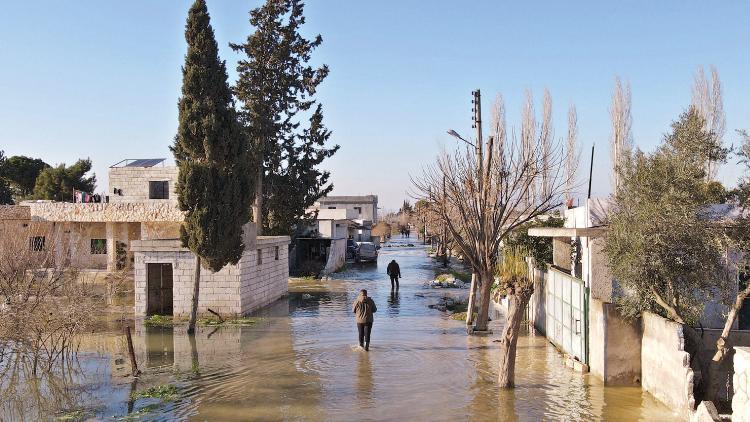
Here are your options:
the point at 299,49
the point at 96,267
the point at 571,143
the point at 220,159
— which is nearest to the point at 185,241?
the point at 220,159

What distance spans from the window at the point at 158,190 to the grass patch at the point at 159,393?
28.2 metres

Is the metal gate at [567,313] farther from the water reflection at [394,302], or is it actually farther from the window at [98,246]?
the window at [98,246]

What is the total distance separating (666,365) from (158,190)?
33803 millimetres

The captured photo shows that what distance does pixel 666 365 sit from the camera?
35.0 feet

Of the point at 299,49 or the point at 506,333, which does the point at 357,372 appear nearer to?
the point at 506,333

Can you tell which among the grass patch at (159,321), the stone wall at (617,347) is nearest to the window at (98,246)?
the grass patch at (159,321)

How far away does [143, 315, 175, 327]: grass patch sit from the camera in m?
19.8

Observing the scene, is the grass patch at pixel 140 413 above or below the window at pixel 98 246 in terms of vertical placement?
below

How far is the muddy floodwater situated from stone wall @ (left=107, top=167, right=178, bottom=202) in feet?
68.1

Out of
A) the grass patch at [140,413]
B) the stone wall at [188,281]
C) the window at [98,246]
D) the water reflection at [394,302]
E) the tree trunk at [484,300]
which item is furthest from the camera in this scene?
the window at [98,246]

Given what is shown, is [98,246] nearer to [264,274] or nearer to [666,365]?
[264,274]

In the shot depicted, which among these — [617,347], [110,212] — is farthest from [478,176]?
[110,212]

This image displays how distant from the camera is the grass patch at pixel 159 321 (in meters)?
19.8

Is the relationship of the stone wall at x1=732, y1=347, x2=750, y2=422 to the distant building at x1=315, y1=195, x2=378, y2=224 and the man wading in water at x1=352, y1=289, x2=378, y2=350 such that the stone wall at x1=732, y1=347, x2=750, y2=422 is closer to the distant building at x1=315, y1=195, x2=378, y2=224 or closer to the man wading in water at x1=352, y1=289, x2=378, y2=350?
the man wading in water at x1=352, y1=289, x2=378, y2=350
